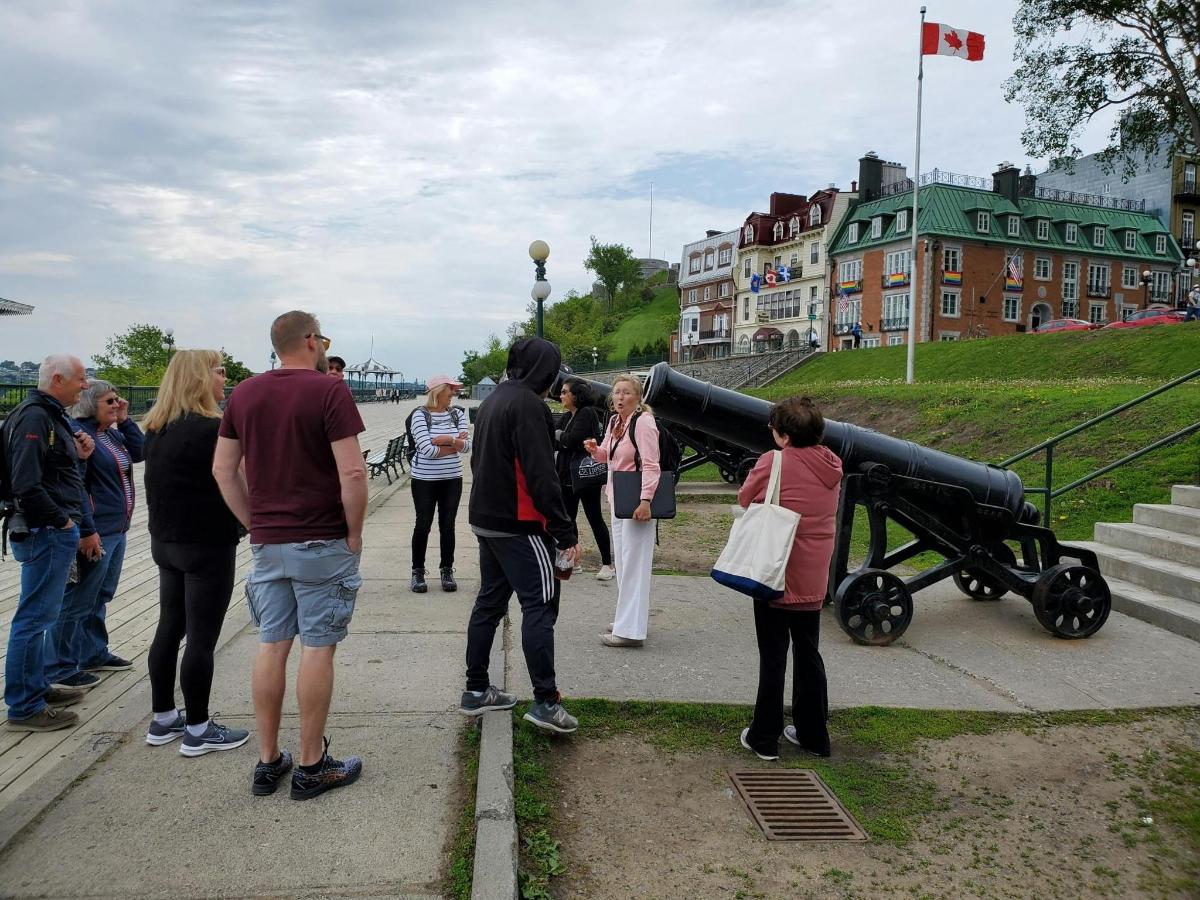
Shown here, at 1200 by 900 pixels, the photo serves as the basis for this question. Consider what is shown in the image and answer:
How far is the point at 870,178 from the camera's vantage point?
62.2 metres

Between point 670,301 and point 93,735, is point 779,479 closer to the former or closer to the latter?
point 93,735

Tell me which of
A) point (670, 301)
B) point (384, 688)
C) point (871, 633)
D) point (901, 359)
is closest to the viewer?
point (384, 688)

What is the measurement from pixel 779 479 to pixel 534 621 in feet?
4.27

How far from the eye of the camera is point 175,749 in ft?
13.2

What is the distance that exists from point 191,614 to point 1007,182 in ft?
205

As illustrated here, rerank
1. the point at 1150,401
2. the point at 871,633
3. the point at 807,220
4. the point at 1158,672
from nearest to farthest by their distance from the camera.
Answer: the point at 1158,672 < the point at 871,633 < the point at 1150,401 < the point at 807,220

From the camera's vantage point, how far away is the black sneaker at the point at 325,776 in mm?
3535

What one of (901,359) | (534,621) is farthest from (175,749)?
(901,359)

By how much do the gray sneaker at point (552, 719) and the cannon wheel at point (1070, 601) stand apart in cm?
360

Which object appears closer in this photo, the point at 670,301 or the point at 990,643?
the point at 990,643

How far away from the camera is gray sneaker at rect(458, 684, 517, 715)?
441cm

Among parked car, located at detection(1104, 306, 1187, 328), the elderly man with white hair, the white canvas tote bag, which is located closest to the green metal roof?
parked car, located at detection(1104, 306, 1187, 328)

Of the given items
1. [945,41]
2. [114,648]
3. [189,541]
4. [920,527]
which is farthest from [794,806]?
[945,41]

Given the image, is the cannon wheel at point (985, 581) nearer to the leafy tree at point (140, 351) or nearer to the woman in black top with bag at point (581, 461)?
the woman in black top with bag at point (581, 461)
